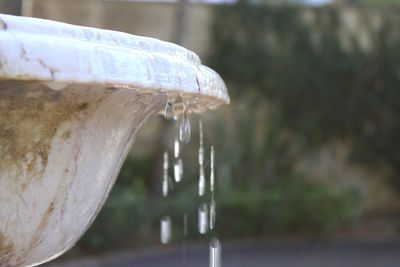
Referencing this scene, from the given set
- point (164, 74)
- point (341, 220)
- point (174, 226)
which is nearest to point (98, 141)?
point (164, 74)

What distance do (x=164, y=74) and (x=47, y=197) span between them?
1.24 ft

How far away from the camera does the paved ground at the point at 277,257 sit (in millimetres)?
6836

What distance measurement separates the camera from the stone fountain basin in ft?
4.26

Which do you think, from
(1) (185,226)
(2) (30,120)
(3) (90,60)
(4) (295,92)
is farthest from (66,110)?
(4) (295,92)

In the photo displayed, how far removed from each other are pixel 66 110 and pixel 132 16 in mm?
8400

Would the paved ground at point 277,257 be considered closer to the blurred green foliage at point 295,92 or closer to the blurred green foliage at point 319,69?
the blurred green foliage at point 295,92

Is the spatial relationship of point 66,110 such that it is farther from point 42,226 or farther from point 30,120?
point 42,226

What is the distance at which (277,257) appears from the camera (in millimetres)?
7242

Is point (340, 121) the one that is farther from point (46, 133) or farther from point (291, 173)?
point (46, 133)

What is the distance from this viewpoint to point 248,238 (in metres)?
8.04

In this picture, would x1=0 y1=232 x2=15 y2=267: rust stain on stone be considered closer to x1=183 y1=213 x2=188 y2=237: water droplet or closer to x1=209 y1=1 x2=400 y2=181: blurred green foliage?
x1=183 y1=213 x2=188 y2=237: water droplet

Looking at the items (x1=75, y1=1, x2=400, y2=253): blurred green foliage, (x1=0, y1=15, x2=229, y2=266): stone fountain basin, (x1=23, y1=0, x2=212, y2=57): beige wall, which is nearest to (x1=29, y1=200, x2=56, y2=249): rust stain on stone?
(x1=0, y1=15, x2=229, y2=266): stone fountain basin

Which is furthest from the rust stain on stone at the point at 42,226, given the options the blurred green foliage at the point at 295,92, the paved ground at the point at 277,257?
the blurred green foliage at the point at 295,92

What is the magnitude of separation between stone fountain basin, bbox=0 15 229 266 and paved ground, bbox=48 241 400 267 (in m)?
5.02
